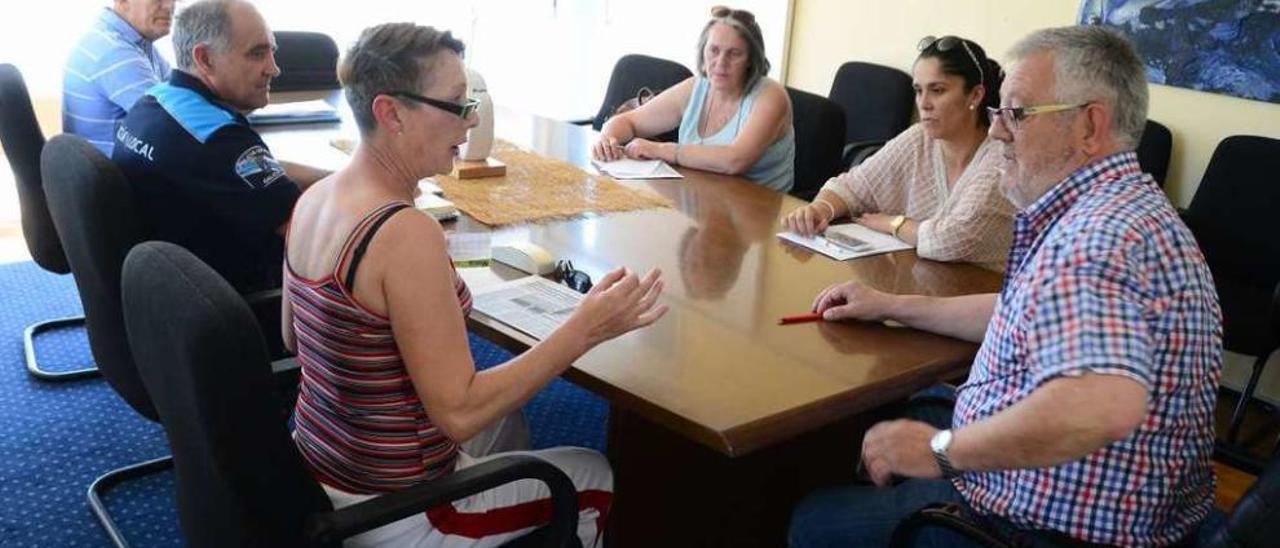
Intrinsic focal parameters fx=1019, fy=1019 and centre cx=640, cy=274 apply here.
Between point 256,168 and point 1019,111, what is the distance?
140 cm

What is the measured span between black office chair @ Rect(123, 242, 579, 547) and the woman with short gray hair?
122 millimetres

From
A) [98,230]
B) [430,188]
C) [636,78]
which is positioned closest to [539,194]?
[430,188]

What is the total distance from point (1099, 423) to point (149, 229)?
153cm

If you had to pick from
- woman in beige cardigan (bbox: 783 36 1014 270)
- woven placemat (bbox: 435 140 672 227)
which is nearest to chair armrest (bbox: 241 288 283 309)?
woven placemat (bbox: 435 140 672 227)

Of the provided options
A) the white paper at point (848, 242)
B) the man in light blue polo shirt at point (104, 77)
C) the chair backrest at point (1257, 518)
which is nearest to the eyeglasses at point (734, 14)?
the white paper at point (848, 242)

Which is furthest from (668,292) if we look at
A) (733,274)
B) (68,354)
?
(68,354)

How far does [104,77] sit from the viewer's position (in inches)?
104

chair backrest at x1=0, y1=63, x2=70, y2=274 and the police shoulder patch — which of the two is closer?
the police shoulder patch

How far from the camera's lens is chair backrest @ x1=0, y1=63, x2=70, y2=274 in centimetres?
235

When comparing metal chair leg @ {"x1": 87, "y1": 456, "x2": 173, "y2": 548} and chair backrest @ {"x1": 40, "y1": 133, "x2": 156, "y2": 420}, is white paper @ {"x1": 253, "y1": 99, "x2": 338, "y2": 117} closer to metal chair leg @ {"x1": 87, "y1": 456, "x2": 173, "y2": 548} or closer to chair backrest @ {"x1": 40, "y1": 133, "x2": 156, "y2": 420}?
metal chair leg @ {"x1": 87, "y1": 456, "x2": 173, "y2": 548}

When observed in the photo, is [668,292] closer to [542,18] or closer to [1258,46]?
[1258,46]

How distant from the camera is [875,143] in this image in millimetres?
3816

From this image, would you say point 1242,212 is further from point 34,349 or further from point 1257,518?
point 34,349

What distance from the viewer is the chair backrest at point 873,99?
13.4 ft
